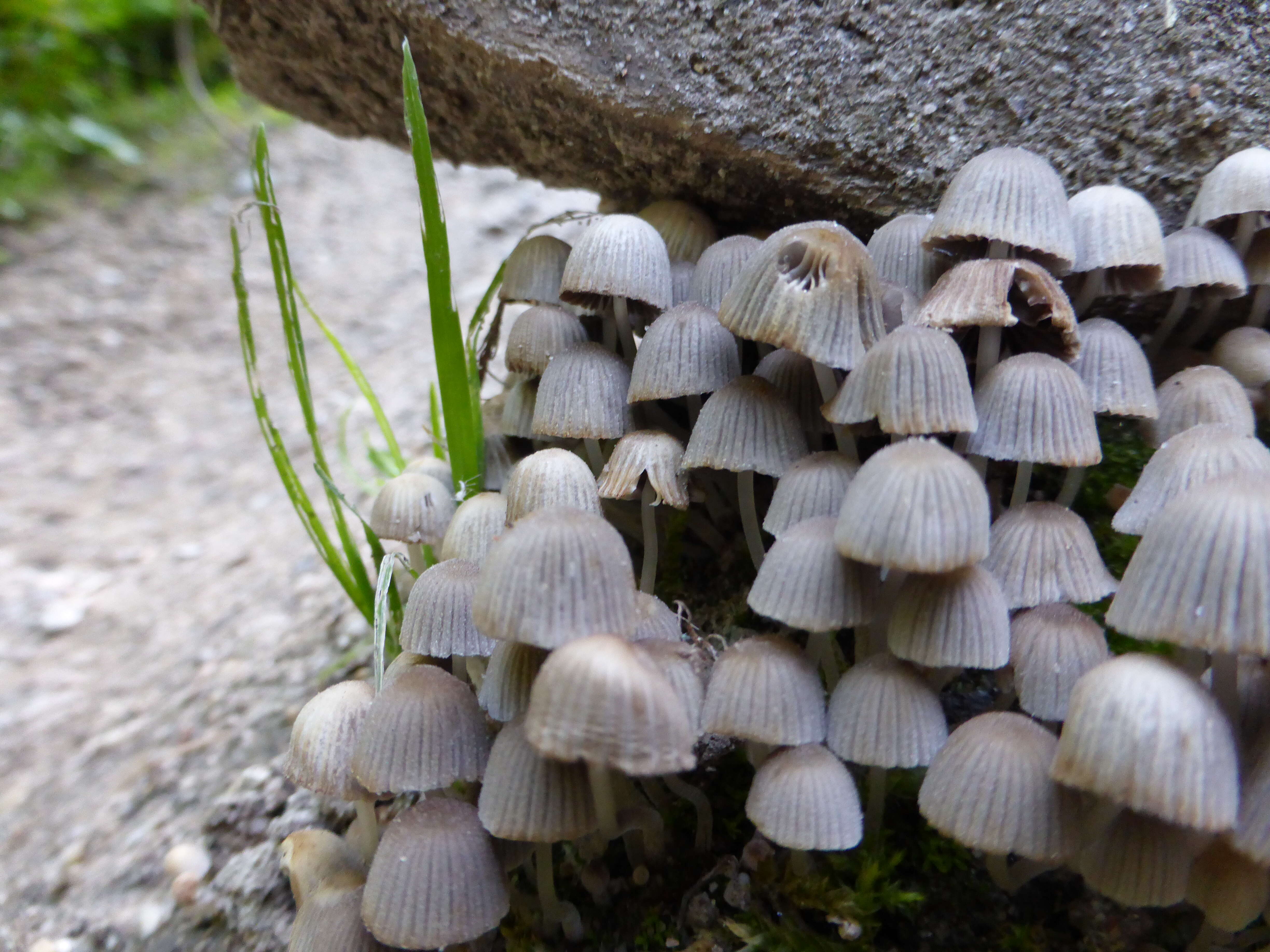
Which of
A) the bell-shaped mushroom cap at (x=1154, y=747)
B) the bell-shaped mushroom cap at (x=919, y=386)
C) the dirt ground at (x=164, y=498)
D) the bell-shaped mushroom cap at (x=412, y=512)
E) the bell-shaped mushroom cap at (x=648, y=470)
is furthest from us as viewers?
the dirt ground at (x=164, y=498)

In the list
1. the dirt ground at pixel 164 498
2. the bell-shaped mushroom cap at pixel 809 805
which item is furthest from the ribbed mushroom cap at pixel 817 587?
the dirt ground at pixel 164 498

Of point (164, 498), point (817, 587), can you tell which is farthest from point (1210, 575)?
point (164, 498)

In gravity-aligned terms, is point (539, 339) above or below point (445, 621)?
above

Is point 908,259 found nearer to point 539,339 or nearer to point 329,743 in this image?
point 539,339

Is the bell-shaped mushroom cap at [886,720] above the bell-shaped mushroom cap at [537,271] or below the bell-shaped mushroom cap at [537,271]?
below

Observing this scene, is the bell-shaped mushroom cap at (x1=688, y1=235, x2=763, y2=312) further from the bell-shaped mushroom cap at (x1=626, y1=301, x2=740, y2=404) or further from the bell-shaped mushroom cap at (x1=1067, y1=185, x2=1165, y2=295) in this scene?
the bell-shaped mushroom cap at (x1=1067, y1=185, x2=1165, y2=295)

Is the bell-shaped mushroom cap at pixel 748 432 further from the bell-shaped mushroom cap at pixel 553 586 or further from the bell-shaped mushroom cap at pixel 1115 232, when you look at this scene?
the bell-shaped mushroom cap at pixel 1115 232

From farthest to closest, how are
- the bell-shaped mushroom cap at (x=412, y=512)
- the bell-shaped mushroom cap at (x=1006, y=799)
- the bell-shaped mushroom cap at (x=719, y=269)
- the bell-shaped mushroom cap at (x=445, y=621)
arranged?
the bell-shaped mushroom cap at (x=412, y=512)
the bell-shaped mushroom cap at (x=719, y=269)
the bell-shaped mushroom cap at (x=445, y=621)
the bell-shaped mushroom cap at (x=1006, y=799)
